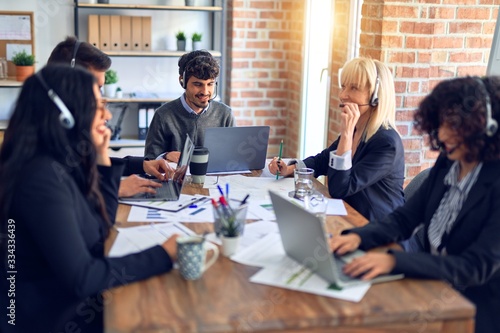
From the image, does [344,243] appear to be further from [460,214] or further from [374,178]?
[374,178]

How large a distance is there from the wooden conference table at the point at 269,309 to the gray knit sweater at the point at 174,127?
1.64 metres

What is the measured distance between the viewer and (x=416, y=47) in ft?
11.1

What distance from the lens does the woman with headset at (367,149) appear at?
2.53m

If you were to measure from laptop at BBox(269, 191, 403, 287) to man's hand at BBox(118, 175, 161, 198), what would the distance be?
748 millimetres

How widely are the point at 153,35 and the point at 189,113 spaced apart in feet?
6.11

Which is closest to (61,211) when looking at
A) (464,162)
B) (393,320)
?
(393,320)

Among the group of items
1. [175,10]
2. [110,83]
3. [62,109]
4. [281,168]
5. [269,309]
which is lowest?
[269,309]

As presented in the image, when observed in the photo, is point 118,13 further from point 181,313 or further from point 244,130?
point 181,313

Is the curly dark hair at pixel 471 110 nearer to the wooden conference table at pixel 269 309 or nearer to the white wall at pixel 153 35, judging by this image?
the wooden conference table at pixel 269 309

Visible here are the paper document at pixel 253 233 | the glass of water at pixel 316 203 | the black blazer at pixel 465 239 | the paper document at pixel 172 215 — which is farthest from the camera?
the glass of water at pixel 316 203

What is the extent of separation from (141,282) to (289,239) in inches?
16.7

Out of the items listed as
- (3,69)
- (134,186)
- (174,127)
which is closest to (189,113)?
(174,127)

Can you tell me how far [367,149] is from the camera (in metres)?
2.63

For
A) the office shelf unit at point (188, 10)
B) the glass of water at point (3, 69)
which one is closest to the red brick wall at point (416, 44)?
the office shelf unit at point (188, 10)
